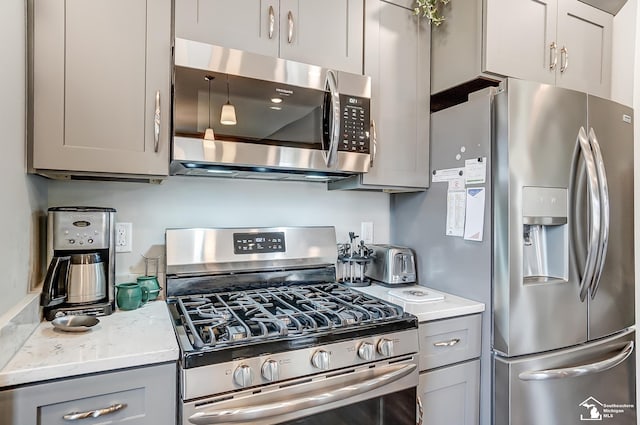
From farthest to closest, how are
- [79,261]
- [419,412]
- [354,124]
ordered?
[354,124] → [419,412] → [79,261]

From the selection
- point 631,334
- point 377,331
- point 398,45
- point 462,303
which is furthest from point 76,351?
point 631,334

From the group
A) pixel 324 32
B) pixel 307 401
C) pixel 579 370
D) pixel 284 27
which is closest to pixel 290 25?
pixel 284 27

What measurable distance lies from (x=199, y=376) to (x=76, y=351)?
338 millimetres

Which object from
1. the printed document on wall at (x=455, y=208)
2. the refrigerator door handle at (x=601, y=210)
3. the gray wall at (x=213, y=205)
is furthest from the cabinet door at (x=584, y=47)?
the gray wall at (x=213, y=205)

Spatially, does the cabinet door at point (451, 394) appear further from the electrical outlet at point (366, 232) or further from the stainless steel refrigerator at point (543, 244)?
the electrical outlet at point (366, 232)

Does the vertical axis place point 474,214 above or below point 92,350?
above

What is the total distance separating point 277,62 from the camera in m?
1.48

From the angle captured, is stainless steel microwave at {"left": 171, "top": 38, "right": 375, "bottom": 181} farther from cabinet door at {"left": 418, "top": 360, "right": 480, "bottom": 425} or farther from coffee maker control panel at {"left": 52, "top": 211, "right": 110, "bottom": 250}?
cabinet door at {"left": 418, "top": 360, "right": 480, "bottom": 425}

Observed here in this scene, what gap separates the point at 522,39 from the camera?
1.74m

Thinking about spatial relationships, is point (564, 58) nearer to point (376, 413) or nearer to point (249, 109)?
point (249, 109)

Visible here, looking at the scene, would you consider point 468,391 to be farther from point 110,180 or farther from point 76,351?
point 110,180

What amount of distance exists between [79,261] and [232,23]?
105 cm

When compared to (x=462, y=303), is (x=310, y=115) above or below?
above

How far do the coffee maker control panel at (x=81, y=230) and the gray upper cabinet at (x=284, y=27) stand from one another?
743 mm
